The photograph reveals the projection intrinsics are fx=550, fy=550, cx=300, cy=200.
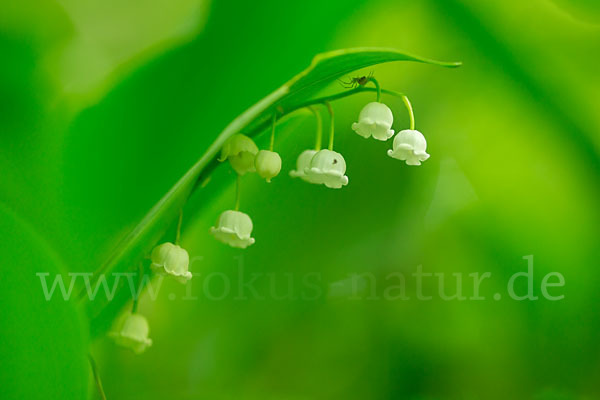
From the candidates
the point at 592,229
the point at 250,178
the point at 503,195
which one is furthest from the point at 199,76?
the point at 592,229

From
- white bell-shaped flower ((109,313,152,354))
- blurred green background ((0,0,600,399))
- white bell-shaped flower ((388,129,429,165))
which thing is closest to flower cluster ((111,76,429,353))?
white bell-shaped flower ((388,129,429,165))

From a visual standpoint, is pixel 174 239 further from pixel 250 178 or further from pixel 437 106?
pixel 437 106

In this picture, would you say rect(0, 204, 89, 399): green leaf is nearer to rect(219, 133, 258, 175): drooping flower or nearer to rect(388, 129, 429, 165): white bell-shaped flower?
rect(219, 133, 258, 175): drooping flower

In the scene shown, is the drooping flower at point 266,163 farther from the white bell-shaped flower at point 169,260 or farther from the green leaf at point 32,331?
the green leaf at point 32,331

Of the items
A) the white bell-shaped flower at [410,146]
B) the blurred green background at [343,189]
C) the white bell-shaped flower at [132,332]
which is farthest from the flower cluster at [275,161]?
the blurred green background at [343,189]

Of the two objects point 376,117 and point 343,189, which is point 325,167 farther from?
point 343,189

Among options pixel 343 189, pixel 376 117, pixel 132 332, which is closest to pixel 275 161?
pixel 376 117
